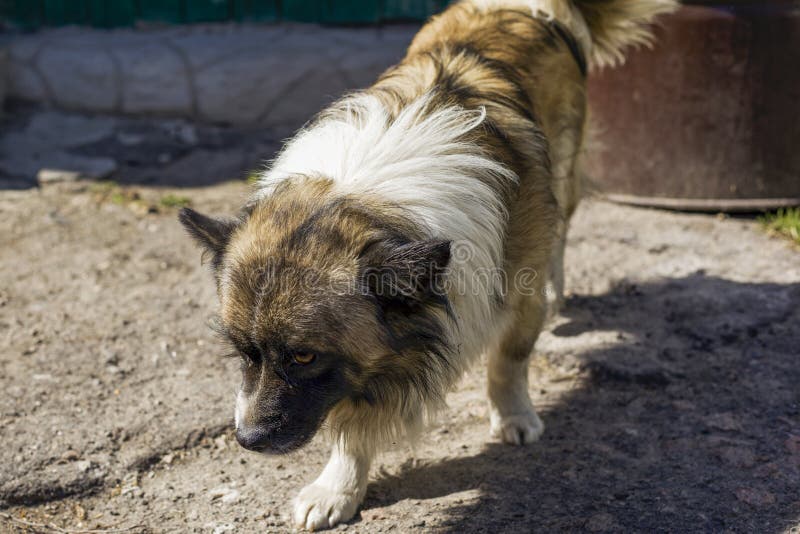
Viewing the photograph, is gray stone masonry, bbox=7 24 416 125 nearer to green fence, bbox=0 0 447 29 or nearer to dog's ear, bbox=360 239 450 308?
green fence, bbox=0 0 447 29

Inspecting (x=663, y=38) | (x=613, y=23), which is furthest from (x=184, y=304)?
(x=663, y=38)

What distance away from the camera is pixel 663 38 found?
5.43m

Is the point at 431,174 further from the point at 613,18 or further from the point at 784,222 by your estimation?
the point at 784,222

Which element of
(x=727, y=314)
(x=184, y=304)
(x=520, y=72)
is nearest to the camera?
(x=520, y=72)

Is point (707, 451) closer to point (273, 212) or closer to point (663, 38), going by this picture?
point (273, 212)

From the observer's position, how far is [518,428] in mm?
3703

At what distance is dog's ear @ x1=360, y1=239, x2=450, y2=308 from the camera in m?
2.62

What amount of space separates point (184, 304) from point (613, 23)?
107 inches

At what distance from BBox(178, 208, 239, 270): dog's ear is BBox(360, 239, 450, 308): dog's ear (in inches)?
20.0

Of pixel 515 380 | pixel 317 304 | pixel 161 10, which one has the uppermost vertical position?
pixel 161 10

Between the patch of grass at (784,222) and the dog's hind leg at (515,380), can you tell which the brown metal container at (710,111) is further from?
the dog's hind leg at (515,380)

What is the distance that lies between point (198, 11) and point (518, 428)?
17.0ft

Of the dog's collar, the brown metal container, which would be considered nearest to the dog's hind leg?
the dog's collar

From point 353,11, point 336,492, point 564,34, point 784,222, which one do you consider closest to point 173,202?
point 353,11
